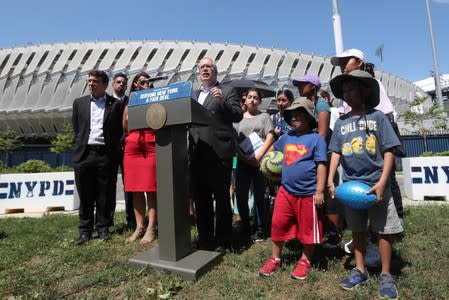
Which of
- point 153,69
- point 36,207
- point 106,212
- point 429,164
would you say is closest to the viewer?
point 106,212

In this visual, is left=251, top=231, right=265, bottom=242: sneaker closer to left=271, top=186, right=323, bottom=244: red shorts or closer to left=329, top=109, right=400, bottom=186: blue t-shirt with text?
left=271, top=186, right=323, bottom=244: red shorts

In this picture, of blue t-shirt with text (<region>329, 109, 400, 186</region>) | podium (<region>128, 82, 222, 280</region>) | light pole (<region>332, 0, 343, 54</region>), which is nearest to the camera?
blue t-shirt with text (<region>329, 109, 400, 186</region>)

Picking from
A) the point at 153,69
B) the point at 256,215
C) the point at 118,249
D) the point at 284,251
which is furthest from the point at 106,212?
the point at 153,69

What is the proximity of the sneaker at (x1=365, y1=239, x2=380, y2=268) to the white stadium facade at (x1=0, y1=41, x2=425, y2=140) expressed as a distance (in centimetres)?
3505

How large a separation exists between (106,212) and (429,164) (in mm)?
7339

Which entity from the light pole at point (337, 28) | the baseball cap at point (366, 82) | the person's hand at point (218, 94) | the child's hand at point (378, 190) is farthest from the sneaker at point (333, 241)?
the light pole at point (337, 28)

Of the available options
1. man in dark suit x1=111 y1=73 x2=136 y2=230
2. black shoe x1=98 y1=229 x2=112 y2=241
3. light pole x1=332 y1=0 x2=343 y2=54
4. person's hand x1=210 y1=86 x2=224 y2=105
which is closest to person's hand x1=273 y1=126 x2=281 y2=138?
person's hand x1=210 y1=86 x2=224 y2=105

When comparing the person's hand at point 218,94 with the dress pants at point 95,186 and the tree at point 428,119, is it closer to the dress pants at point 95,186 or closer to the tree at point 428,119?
the dress pants at point 95,186

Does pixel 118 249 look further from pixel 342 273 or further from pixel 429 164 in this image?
pixel 429 164

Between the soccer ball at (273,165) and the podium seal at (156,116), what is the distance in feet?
4.30

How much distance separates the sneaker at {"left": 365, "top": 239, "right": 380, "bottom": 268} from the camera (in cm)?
303

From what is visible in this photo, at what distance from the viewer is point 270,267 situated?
10.1 feet

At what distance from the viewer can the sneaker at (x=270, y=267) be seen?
Result: 3.01 meters

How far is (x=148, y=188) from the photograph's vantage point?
4.18 meters
